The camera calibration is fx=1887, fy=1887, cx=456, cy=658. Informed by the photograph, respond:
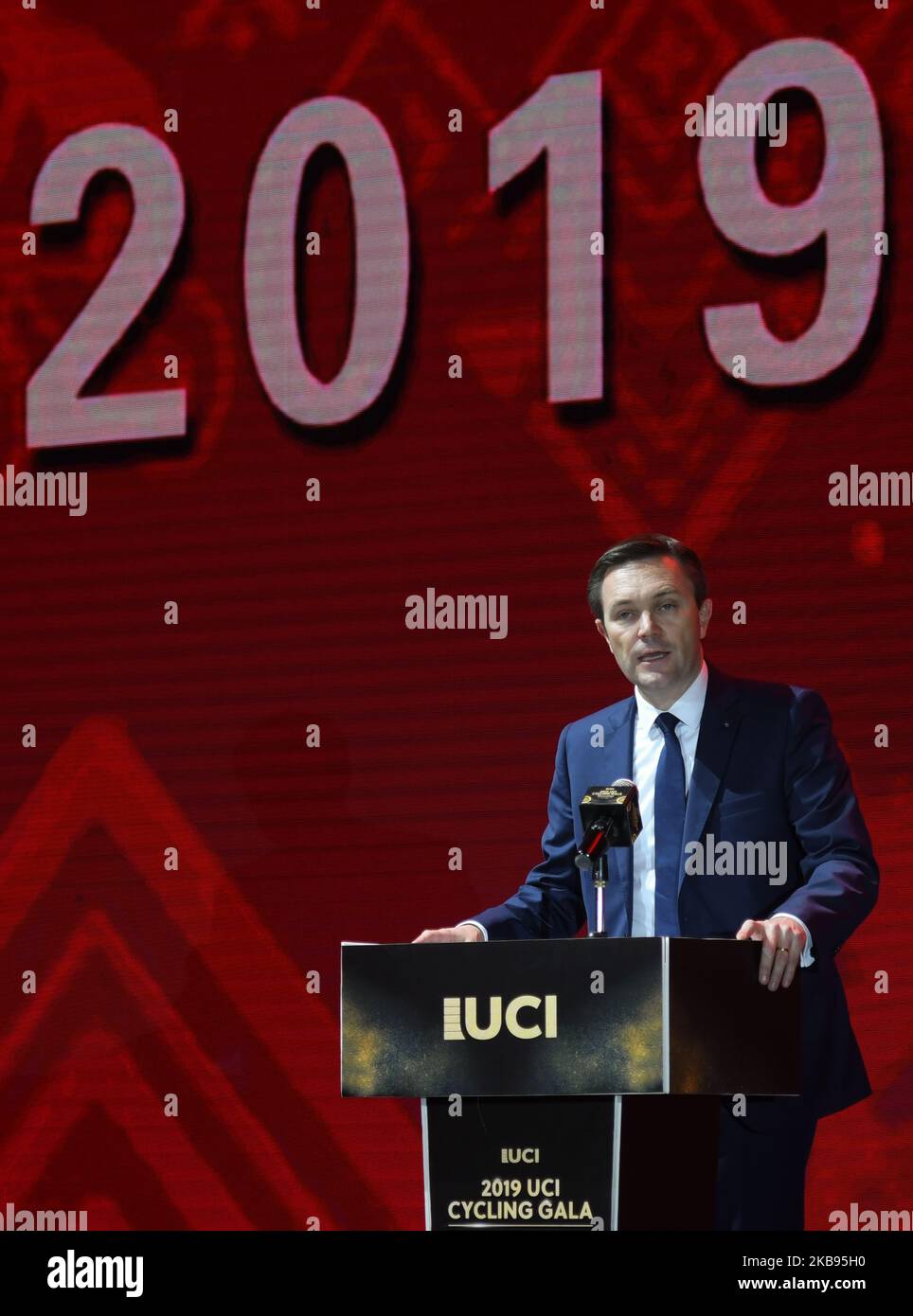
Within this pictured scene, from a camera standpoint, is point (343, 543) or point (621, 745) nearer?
point (621, 745)

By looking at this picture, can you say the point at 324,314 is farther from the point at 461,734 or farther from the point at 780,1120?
the point at 780,1120

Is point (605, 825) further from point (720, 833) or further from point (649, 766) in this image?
point (649, 766)

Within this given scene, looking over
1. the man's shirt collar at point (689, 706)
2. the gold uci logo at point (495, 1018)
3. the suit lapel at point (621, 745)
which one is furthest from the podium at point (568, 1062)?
the man's shirt collar at point (689, 706)

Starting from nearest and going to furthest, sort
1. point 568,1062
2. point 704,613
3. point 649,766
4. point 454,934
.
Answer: point 568,1062
point 454,934
point 649,766
point 704,613

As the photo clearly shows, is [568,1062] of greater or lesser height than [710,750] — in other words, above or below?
below

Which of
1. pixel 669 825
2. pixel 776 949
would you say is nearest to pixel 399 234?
pixel 669 825

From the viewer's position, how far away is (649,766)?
12.8 feet

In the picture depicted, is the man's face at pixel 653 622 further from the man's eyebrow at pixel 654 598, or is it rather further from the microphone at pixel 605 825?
the microphone at pixel 605 825

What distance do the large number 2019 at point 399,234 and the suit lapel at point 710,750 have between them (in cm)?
159

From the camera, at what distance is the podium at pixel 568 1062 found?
2.99m

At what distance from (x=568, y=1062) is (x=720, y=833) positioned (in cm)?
79

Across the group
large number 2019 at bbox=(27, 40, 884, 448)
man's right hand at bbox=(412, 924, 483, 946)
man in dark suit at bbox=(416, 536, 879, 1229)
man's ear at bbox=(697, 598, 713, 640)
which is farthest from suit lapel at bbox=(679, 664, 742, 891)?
large number 2019 at bbox=(27, 40, 884, 448)

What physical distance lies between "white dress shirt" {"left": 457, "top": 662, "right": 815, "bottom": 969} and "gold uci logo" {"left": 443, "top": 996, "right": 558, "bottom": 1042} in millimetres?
646

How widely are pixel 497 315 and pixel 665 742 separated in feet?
6.63
